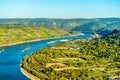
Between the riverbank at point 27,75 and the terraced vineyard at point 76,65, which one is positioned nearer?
the riverbank at point 27,75

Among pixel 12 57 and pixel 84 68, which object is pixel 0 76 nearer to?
pixel 84 68

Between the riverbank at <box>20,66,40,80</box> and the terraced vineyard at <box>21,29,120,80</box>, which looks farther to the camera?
the terraced vineyard at <box>21,29,120,80</box>

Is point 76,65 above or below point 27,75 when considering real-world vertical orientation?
above

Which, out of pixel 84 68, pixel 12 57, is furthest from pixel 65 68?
pixel 12 57

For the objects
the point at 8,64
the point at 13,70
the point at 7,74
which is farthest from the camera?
the point at 8,64

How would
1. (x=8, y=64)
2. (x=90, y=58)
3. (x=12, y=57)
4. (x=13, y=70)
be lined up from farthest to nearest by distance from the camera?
1. (x=12, y=57)
2. (x=90, y=58)
3. (x=8, y=64)
4. (x=13, y=70)

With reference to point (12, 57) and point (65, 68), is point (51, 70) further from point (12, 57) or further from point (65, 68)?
point (12, 57)

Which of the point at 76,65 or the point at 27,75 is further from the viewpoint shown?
the point at 76,65

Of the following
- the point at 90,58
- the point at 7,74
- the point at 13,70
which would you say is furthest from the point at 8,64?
the point at 90,58

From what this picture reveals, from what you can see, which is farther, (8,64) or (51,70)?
(8,64)
